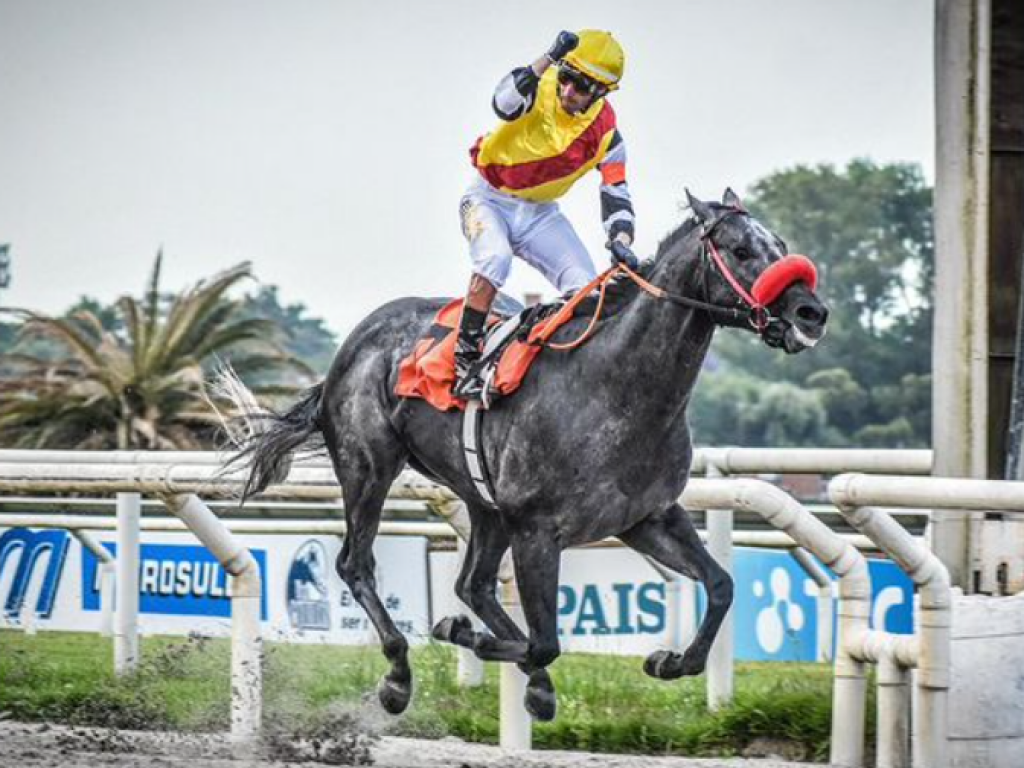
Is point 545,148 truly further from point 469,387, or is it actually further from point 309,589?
point 309,589

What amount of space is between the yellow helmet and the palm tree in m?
12.3

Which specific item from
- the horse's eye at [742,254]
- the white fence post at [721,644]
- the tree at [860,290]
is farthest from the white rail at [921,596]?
A: the tree at [860,290]

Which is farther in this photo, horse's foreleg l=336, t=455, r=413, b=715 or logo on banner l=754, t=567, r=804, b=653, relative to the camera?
logo on banner l=754, t=567, r=804, b=653

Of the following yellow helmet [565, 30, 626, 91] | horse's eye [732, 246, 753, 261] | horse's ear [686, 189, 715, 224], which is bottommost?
horse's eye [732, 246, 753, 261]

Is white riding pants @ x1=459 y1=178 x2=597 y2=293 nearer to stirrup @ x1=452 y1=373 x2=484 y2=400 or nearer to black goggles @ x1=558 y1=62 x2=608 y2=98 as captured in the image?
stirrup @ x1=452 y1=373 x2=484 y2=400

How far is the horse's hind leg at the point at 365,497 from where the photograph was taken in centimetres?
716

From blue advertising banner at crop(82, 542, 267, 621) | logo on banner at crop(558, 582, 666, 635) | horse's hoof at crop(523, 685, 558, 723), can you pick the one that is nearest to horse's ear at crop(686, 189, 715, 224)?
horse's hoof at crop(523, 685, 558, 723)

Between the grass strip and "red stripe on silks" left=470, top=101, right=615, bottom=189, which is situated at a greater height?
"red stripe on silks" left=470, top=101, right=615, bottom=189

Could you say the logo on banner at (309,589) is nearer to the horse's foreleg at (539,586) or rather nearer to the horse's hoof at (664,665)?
the horse's foreleg at (539,586)

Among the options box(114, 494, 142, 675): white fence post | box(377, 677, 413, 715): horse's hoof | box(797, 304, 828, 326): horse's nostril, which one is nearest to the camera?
box(797, 304, 828, 326): horse's nostril

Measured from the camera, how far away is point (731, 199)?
237 inches

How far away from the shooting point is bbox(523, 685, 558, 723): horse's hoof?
20.7 feet

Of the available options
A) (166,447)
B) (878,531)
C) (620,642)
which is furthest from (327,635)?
(166,447)

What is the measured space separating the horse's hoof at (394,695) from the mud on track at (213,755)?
186mm
